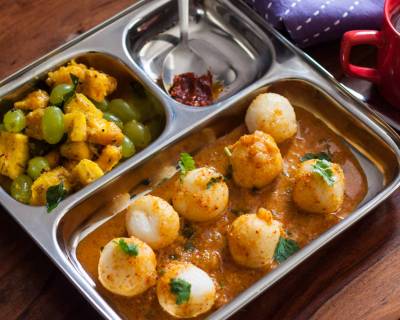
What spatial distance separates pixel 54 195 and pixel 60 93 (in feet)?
1.19

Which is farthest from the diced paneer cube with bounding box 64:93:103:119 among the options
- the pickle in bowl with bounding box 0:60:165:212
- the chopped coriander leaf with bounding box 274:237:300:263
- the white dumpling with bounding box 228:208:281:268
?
the chopped coriander leaf with bounding box 274:237:300:263

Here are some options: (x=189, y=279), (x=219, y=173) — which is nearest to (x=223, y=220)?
(x=219, y=173)

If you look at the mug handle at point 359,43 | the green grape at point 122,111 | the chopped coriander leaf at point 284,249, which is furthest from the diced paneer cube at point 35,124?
the mug handle at point 359,43

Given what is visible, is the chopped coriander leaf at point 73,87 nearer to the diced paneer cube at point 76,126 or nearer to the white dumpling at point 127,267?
the diced paneer cube at point 76,126

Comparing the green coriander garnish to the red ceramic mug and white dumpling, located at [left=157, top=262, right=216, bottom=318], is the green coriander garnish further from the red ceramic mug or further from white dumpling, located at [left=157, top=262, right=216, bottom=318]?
the red ceramic mug

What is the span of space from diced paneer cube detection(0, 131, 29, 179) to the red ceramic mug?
112 centimetres

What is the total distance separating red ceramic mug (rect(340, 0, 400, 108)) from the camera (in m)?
2.21

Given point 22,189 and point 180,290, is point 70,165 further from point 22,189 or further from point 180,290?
point 180,290

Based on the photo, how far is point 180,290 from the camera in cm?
183

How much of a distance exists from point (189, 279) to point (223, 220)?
0.33 metres

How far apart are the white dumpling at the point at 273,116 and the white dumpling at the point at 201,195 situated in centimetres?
27

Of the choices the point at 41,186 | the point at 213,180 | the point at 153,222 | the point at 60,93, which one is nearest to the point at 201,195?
the point at 213,180

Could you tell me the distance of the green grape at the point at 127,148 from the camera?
7.29 ft

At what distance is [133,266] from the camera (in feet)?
6.18
